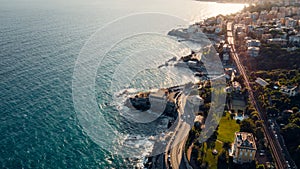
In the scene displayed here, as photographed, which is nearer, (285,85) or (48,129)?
(48,129)

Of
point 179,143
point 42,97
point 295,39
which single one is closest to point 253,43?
point 295,39

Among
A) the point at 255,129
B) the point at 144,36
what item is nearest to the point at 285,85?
the point at 255,129

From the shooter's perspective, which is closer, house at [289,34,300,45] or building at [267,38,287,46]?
house at [289,34,300,45]

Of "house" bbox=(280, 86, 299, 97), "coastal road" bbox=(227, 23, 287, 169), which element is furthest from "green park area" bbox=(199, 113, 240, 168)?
"house" bbox=(280, 86, 299, 97)

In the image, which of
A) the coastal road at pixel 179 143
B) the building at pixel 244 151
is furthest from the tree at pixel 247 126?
the coastal road at pixel 179 143

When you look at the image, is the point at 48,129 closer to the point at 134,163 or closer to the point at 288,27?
the point at 134,163

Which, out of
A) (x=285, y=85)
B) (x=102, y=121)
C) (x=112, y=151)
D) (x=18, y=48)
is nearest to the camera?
(x=112, y=151)

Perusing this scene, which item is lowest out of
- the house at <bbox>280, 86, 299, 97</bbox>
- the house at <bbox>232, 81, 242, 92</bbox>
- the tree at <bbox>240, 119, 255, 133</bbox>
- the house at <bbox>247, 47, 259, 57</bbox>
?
the tree at <bbox>240, 119, 255, 133</bbox>

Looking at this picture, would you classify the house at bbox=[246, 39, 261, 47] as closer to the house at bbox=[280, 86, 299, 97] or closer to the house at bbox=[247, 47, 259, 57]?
the house at bbox=[247, 47, 259, 57]

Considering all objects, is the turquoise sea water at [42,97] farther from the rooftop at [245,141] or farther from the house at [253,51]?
the house at [253,51]
